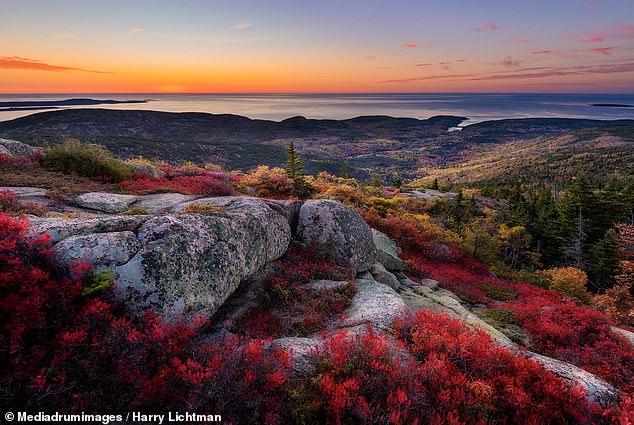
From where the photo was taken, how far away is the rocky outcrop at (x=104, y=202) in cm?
1083

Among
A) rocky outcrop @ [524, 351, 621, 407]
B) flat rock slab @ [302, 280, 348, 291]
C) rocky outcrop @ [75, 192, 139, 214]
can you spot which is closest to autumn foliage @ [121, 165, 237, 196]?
rocky outcrop @ [75, 192, 139, 214]

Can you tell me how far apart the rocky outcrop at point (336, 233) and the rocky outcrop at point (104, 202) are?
7216 millimetres

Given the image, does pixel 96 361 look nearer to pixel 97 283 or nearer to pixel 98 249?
pixel 97 283

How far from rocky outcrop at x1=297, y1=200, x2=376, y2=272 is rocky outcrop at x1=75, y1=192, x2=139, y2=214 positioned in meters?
7.22

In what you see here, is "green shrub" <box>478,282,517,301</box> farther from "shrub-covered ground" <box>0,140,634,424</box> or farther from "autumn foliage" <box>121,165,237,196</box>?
"autumn foliage" <box>121,165,237,196</box>

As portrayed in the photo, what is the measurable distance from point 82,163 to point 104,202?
785cm

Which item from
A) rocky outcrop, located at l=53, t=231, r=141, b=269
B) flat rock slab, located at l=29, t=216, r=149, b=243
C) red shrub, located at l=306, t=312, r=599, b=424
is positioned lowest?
red shrub, located at l=306, t=312, r=599, b=424

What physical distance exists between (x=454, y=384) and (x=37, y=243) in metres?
8.35

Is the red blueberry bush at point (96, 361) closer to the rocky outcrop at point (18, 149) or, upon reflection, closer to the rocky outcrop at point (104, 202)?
the rocky outcrop at point (104, 202)

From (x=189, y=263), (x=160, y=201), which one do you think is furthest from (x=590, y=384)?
(x=160, y=201)

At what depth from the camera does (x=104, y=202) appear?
11.1 metres

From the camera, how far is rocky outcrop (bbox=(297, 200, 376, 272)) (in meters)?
13.0

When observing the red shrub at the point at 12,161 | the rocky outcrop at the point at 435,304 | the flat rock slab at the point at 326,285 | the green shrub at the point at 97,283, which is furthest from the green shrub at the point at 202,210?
the red shrub at the point at 12,161

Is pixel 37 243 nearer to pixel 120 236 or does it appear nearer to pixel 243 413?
pixel 120 236
